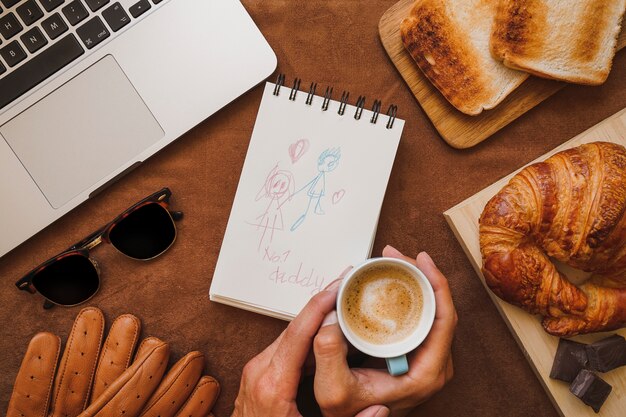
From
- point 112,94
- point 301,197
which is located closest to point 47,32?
point 112,94

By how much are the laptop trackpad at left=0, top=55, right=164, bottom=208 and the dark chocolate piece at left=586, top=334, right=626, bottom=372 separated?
849 millimetres

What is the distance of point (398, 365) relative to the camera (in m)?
0.75

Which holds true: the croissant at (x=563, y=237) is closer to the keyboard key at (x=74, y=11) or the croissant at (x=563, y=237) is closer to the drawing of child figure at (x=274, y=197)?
the drawing of child figure at (x=274, y=197)

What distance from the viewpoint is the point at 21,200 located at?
91 cm

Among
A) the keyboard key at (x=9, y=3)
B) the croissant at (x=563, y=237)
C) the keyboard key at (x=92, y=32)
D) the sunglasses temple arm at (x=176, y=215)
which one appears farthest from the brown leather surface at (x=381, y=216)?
the keyboard key at (x=9, y=3)

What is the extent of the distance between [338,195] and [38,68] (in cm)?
56

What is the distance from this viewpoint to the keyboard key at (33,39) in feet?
2.82

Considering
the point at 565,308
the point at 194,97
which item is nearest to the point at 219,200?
the point at 194,97

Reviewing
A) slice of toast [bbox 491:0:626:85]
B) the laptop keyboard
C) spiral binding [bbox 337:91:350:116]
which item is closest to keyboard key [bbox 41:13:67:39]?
the laptop keyboard

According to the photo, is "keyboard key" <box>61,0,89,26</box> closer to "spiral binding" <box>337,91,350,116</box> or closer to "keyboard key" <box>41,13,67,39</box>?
"keyboard key" <box>41,13,67,39</box>

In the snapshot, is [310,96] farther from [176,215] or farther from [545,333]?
[545,333]

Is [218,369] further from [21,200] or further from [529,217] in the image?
[529,217]

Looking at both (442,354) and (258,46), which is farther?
(258,46)

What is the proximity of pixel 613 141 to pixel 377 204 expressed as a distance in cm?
44
